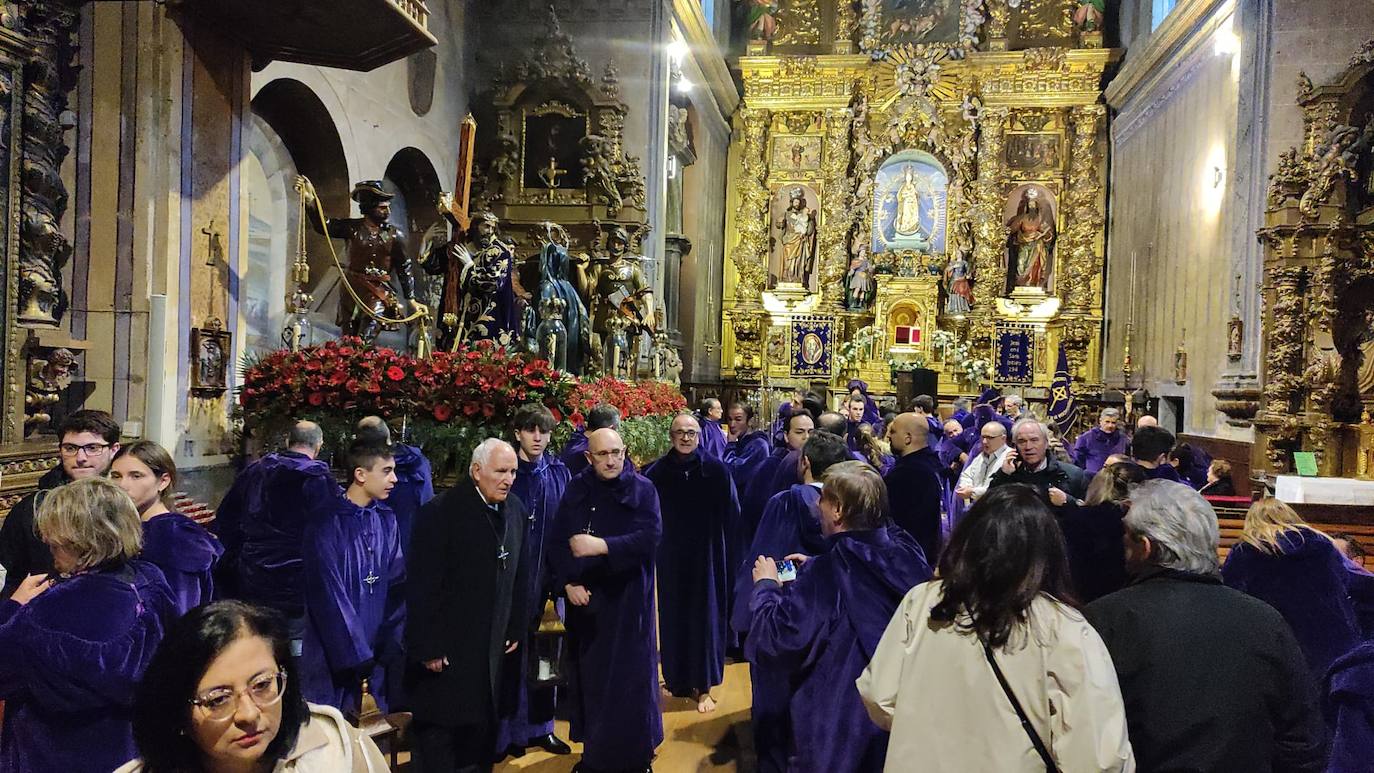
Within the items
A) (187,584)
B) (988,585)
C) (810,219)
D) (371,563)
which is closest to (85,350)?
(371,563)

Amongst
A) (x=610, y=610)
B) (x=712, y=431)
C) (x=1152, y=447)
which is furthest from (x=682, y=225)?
(x=610, y=610)

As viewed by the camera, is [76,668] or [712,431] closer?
[76,668]

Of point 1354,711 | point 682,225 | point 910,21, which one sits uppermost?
point 910,21

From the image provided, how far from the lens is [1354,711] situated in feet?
7.55

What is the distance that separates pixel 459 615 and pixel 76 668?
1629 mm

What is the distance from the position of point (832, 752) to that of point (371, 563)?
199 centimetres

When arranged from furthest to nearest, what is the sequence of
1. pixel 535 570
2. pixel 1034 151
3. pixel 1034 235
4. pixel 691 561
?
pixel 1034 151
pixel 1034 235
pixel 691 561
pixel 535 570

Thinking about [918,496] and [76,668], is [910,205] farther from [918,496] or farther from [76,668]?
[76,668]

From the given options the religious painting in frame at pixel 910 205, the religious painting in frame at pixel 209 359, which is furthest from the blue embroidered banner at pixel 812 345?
the religious painting in frame at pixel 209 359

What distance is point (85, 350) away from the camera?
257 inches

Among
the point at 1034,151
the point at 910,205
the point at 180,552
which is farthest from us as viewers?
the point at 910,205

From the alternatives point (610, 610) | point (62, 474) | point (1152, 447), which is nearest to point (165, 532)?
point (62, 474)

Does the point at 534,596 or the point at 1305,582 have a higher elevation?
the point at 1305,582

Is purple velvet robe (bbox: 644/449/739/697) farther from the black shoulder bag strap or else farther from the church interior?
the black shoulder bag strap
